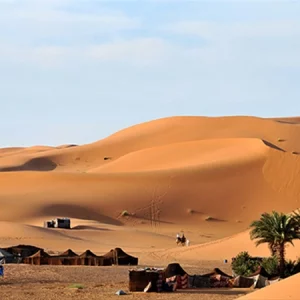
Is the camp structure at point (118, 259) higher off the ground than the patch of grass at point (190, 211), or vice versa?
the patch of grass at point (190, 211)

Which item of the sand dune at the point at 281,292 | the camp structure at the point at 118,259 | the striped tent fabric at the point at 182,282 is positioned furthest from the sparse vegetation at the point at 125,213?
the sand dune at the point at 281,292

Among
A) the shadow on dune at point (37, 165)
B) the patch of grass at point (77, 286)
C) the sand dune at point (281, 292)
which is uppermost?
the shadow on dune at point (37, 165)

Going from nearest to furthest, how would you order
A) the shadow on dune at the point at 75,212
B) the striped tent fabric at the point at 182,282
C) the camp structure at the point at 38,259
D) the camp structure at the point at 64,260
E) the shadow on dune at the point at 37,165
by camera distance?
the striped tent fabric at the point at 182,282, the camp structure at the point at 38,259, the camp structure at the point at 64,260, the shadow on dune at the point at 75,212, the shadow on dune at the point at 37,165

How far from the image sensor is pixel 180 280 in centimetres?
2694

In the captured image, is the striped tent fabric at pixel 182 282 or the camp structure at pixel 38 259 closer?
the striped tent fabric at pixel 182 282

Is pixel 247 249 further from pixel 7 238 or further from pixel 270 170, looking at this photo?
pixel 270 170

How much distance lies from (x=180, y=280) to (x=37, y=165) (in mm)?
83694

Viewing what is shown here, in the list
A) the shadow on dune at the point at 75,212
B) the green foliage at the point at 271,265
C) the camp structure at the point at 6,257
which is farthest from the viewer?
the shadow on dune at the point at 75,212

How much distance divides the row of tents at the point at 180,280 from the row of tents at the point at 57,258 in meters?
8.09

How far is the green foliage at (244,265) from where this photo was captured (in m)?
30.5

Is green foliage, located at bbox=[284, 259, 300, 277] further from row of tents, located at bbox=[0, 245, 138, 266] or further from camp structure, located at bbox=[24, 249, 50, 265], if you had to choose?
camp structure, located at bbox=[24, 249, 50, 265]

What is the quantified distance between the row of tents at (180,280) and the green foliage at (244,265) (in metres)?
1.90

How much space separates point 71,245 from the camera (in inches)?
1788

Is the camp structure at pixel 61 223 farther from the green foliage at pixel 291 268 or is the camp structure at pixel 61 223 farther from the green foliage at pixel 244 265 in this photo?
the green foliage at pixel 291 268
